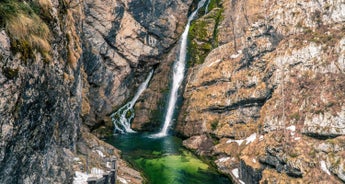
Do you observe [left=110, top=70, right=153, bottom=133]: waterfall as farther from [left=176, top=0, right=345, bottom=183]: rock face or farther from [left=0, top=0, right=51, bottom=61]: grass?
[left=0, top=0, right=51, bottom=61]: grass

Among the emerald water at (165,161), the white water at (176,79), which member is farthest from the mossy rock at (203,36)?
the emerald water at (165,161)

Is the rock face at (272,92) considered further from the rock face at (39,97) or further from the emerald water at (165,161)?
the rock face at (39,97)

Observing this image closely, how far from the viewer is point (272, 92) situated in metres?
39.0

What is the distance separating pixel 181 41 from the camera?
196 ft

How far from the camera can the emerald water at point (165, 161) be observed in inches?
1351

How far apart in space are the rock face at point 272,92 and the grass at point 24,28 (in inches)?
918

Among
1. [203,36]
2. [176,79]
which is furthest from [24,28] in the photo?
[203,36]

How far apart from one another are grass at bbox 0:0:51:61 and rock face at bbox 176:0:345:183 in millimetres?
23322

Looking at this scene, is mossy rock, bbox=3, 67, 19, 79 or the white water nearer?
mossy rock, bbox=3, 67, 19, 79

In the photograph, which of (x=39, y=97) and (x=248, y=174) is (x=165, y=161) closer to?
(x=248, y=174)

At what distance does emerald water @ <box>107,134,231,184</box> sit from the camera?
3431 cm

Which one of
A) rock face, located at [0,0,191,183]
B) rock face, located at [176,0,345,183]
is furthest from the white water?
rock face, located at [0,0,191,183]

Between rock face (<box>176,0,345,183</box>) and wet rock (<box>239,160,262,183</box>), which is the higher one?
rock face (<box>176,0,345,183</box>)

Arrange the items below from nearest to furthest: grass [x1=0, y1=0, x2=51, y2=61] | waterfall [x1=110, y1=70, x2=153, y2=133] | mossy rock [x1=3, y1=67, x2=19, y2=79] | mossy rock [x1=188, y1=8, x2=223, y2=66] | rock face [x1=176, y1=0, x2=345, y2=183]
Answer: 1. mossy rock [x1=3, y1=67, x2=19, y2=79]
2. grass [x1=0, y1=0, x2=51, y2=61]
3. rock face [x1=176, y1=0, x2=345, y2=183]
4. waterfall [x1=110, y1=70, x2=153, y2=133]
5. mossy rock [x1=188, y1=8, x2=223, y2=66]
